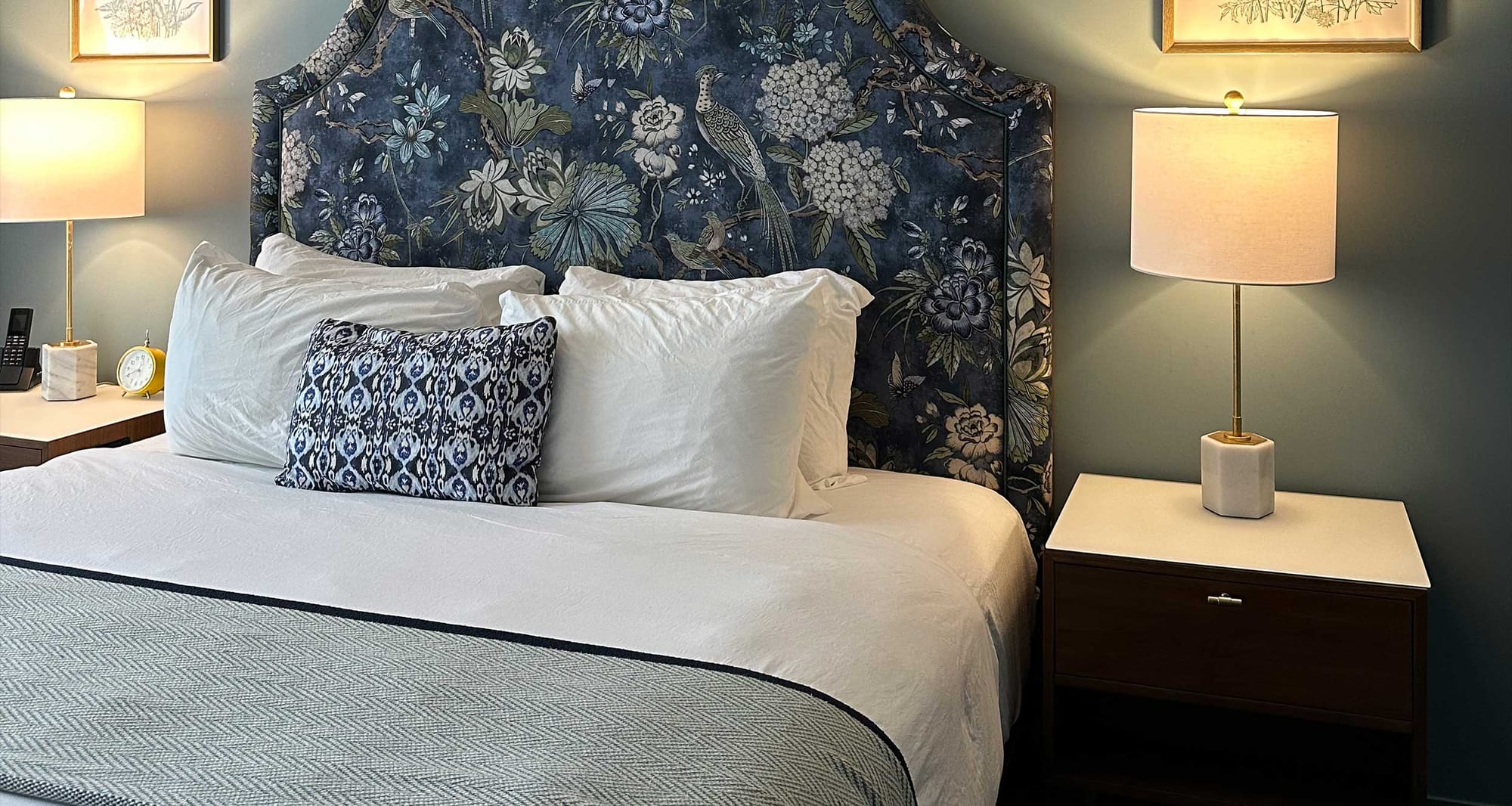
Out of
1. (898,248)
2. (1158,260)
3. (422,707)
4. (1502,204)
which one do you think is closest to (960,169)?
(898,248)

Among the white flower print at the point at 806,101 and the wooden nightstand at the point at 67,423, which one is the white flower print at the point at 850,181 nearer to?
the white flower print at the point at 806,101

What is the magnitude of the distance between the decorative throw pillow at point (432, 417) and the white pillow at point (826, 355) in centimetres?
38

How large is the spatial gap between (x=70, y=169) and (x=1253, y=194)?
2552 mm

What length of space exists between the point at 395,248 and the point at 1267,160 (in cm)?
183

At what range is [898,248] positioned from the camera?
255 cm

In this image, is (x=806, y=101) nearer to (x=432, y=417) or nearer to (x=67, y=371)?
(x=432, y=417)

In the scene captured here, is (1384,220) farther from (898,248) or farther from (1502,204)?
(898,248)

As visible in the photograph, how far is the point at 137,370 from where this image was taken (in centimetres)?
317

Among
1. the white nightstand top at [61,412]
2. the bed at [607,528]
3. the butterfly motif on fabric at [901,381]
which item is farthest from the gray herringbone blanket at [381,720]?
the white nightstand top at [61,412]

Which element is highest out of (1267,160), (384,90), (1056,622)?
(384,90)

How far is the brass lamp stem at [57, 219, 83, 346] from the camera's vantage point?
10.6ft

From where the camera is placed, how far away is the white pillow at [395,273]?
2648mm

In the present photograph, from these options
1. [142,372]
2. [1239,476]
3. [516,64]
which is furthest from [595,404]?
[142,372]

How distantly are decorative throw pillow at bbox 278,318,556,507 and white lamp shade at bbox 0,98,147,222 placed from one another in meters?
1.11
